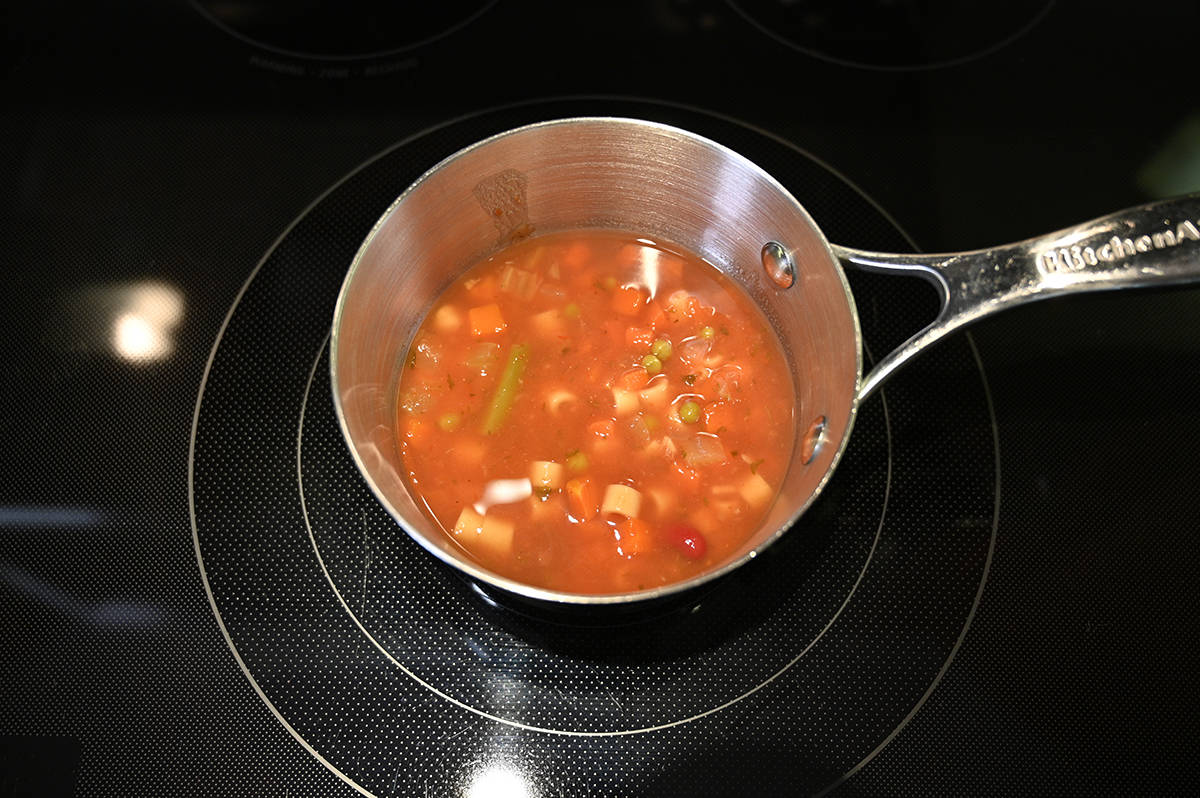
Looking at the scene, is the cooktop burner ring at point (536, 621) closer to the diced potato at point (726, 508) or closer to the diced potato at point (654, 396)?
the diced potato at point (726, 508)

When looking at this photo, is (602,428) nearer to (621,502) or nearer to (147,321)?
(621,502)

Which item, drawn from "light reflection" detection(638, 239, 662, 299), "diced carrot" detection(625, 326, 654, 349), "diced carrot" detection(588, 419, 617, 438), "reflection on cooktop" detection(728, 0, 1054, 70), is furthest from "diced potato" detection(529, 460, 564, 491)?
"reflection on cooktop" detection(728, 0, 1054, 70)

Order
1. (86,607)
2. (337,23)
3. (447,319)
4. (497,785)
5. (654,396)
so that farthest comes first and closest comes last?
1. (337,23)
2. (447,319)
3. (654,396)
4. (86,607)
5. (497,785)

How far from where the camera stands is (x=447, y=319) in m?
2.09

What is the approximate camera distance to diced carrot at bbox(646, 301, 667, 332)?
2.08m

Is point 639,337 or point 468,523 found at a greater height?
point 639,337

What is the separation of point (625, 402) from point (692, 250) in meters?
0.44

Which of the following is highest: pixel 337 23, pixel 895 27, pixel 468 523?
pixel 337 23

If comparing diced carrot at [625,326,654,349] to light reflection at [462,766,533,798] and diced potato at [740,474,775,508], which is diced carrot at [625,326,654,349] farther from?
light reflection at [462,766,533,798]

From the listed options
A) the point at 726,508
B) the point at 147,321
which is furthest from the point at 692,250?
the point at 147,321

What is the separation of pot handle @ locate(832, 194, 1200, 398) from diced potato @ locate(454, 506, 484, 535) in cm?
78

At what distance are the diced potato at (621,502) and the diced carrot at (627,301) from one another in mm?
427

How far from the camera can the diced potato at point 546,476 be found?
1890 millimetres

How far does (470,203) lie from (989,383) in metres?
1.16
